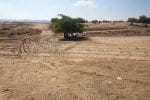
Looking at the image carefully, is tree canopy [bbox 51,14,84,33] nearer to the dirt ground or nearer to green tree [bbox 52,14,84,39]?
green tree [bbox 52,14,84,39]

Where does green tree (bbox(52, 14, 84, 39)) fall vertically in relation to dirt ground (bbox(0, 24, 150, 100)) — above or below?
above

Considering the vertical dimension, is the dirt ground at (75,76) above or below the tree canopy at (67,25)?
below

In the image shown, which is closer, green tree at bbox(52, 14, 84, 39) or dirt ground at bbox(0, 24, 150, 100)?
dirt ground at bbox(0, 24, 150, 100)

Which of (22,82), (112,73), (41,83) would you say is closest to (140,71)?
(112,73)

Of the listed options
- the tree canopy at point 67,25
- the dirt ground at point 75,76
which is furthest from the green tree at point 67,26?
the dirt ground at point 75,76

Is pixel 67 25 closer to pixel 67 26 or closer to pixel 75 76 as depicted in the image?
pixel 67 26

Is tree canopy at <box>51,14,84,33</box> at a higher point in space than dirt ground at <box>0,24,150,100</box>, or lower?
higher

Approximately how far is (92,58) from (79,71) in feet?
16.6

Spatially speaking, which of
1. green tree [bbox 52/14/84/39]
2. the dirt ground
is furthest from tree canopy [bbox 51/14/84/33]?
the dirt ground

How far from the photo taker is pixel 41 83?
13648mm

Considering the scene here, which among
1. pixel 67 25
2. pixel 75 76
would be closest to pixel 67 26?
pixel 67 25

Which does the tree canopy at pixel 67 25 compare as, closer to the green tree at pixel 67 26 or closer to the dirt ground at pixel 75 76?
the green tree at pixel 67 26

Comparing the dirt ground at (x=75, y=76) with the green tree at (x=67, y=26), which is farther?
the green tree at (x=67, y=26)

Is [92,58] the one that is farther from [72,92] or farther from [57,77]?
[72,92]
